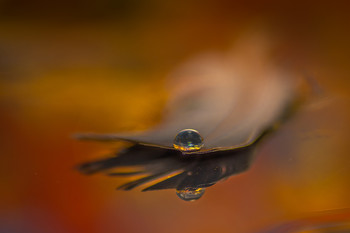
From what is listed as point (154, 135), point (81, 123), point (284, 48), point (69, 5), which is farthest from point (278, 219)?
point (69, 5)

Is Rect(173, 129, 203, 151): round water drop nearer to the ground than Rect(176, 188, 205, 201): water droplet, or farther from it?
farther from it

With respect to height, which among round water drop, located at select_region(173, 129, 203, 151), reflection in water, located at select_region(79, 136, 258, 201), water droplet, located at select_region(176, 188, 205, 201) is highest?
round water drop, located at select_region(173, 129, 203, 151)

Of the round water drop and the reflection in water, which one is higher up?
the round water drop

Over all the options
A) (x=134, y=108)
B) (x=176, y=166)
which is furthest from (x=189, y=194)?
(x=134, y=108)

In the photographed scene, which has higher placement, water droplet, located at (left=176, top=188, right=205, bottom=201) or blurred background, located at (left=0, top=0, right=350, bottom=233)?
blurred background, located at (left=0, top=0, right=350, bottom=233)

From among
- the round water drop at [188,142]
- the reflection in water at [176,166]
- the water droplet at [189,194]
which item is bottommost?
the water droplet at [189,194]

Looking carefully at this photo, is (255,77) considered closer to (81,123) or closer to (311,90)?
(311,90)

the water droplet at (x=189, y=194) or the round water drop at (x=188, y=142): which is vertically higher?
the round water drop at (x=188, y=142)
